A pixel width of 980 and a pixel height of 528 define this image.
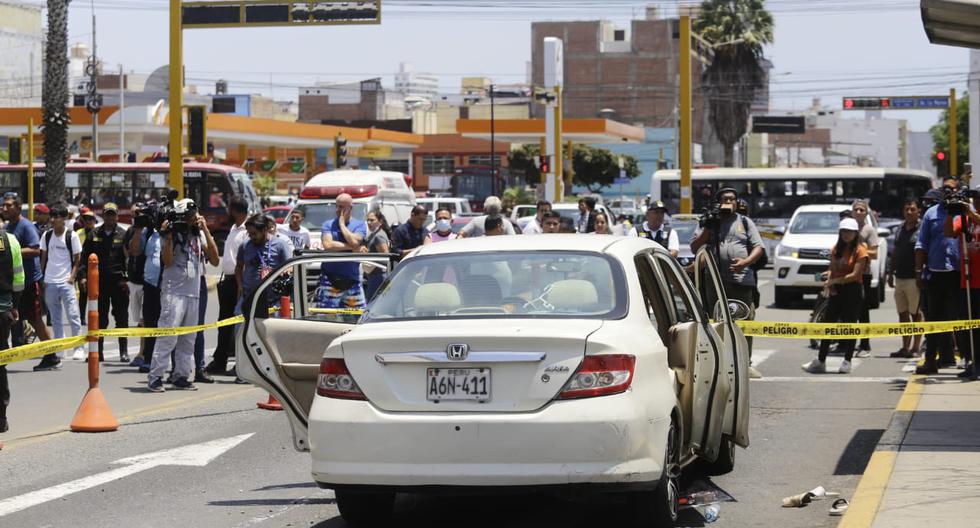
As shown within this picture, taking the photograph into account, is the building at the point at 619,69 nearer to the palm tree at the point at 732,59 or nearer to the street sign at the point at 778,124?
the street sign at the point at 778,124

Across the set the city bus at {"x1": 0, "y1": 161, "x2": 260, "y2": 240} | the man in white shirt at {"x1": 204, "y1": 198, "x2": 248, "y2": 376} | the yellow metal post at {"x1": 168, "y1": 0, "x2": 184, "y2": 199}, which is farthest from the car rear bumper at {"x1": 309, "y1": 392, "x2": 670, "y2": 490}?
the city bus at {"x1": 0, "y1": 161, "x2": 260, "y2": 240}

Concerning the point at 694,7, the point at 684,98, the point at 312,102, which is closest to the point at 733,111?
the point at 694,7

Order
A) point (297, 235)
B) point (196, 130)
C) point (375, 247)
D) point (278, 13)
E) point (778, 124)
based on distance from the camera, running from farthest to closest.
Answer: point (778, 124) → point (196, 130) → point (278, 13) → point (297, 235) → point (375, 247)

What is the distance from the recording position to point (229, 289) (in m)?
16.0

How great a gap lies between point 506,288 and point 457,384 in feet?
2.84

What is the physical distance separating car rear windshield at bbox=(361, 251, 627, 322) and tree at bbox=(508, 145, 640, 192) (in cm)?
9815

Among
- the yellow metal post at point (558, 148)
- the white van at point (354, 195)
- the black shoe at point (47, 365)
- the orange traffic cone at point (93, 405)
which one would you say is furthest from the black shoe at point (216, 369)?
the yellow metal post at point (558, 148)

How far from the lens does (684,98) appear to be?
34406mm

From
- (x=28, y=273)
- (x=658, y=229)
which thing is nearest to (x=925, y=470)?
(x=658, y=229)

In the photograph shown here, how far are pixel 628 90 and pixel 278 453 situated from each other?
124355 mm

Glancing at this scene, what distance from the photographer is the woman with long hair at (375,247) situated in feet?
55.2

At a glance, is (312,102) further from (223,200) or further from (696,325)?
(696,325)

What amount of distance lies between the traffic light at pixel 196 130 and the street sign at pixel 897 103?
152 ft

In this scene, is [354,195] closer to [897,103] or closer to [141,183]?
[141,183]
